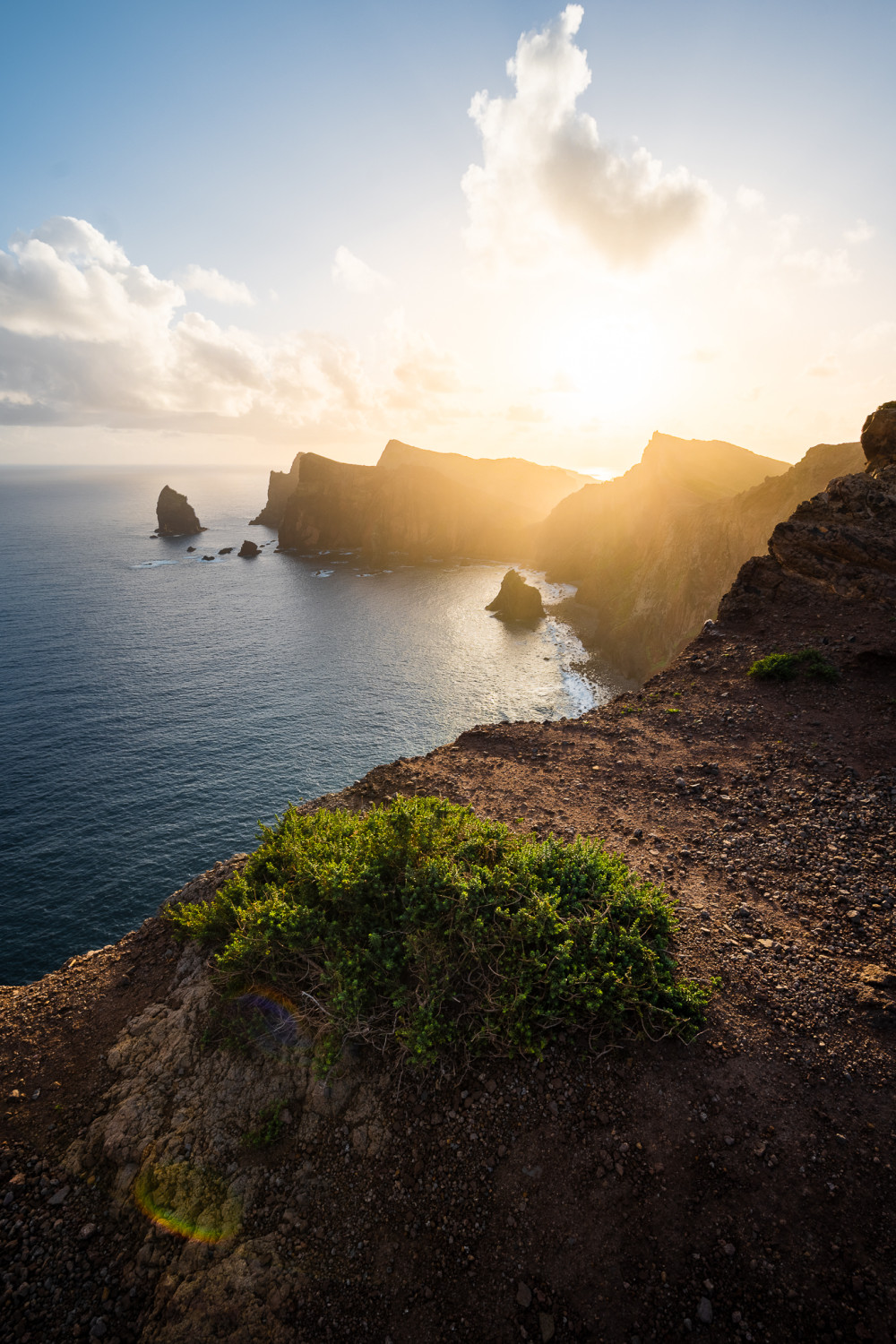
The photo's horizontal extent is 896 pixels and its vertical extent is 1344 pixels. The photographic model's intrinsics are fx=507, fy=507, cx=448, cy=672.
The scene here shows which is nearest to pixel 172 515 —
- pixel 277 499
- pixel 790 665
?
pixel 277 499

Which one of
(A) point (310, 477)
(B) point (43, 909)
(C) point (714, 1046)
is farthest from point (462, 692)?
(A) point (310, 477)

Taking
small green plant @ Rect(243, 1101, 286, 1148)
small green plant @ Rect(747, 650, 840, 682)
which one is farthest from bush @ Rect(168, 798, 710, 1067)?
small green plant @ Rect(747, 650, 840, 682)

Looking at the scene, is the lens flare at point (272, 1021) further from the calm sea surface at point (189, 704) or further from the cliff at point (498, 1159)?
the calm sea surface at point (189, 704)

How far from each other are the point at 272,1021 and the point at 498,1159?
224 inches

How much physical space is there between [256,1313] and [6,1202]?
19.8 ft

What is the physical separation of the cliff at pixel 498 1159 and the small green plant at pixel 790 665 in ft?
34.1

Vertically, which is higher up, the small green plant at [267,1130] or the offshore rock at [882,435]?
the offshore rock at [882,435]

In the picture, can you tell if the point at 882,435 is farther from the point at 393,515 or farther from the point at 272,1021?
the point at 393,515

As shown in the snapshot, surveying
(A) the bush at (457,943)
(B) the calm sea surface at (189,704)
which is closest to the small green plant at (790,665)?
(A) the bush at (457,943)

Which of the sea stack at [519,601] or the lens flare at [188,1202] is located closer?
the lens flare at [188,1202]

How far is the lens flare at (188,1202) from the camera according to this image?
30.8ft

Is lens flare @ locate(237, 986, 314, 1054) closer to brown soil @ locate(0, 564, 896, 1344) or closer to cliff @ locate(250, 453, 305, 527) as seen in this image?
brown soil @ locate(0, 564, 896, 1344)

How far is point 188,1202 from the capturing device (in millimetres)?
9727

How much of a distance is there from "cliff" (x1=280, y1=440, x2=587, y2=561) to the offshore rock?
11595 centimetres
